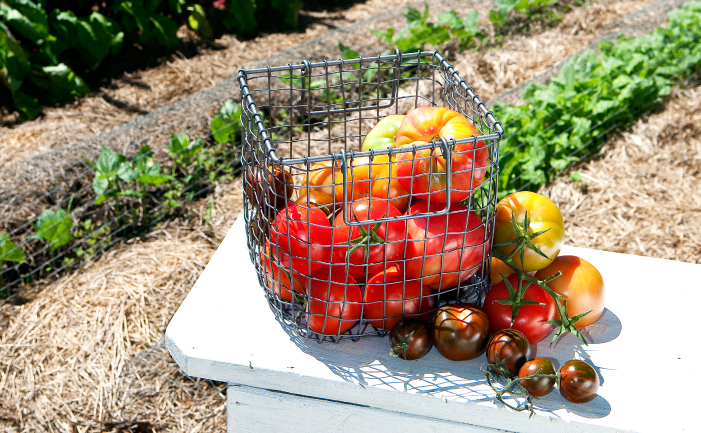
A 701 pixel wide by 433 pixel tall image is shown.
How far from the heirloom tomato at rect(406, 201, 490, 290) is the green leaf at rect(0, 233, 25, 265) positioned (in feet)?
7.99

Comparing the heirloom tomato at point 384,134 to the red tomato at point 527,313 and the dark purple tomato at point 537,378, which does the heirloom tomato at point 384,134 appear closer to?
the red tomato at point 527,313

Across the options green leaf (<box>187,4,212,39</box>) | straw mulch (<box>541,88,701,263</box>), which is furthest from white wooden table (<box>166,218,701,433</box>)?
green leaf (<box>187,4,212,39</box>)

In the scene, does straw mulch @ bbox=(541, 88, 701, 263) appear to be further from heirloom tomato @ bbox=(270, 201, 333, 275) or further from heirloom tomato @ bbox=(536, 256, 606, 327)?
heirloom tomato @ bbox=(270, 201, 333, 275)

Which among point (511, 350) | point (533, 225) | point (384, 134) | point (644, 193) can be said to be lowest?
point (644, 193)

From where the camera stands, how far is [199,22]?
568cm

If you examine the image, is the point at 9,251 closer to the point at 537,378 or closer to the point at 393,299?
the point at 393,299

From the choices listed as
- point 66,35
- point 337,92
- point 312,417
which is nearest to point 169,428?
point 312,417

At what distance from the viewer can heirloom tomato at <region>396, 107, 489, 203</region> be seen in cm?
125

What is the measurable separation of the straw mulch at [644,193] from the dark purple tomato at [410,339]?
2.11 m

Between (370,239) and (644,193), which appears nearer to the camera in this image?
(370,239)

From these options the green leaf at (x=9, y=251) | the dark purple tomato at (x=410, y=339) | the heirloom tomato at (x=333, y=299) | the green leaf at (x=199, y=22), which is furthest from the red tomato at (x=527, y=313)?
the green leaf at (x=199, y=22)

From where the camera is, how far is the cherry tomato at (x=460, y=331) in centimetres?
131

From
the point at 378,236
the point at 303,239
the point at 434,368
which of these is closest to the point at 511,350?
the point at 434,368

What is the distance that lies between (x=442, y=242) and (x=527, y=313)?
0.79ft
